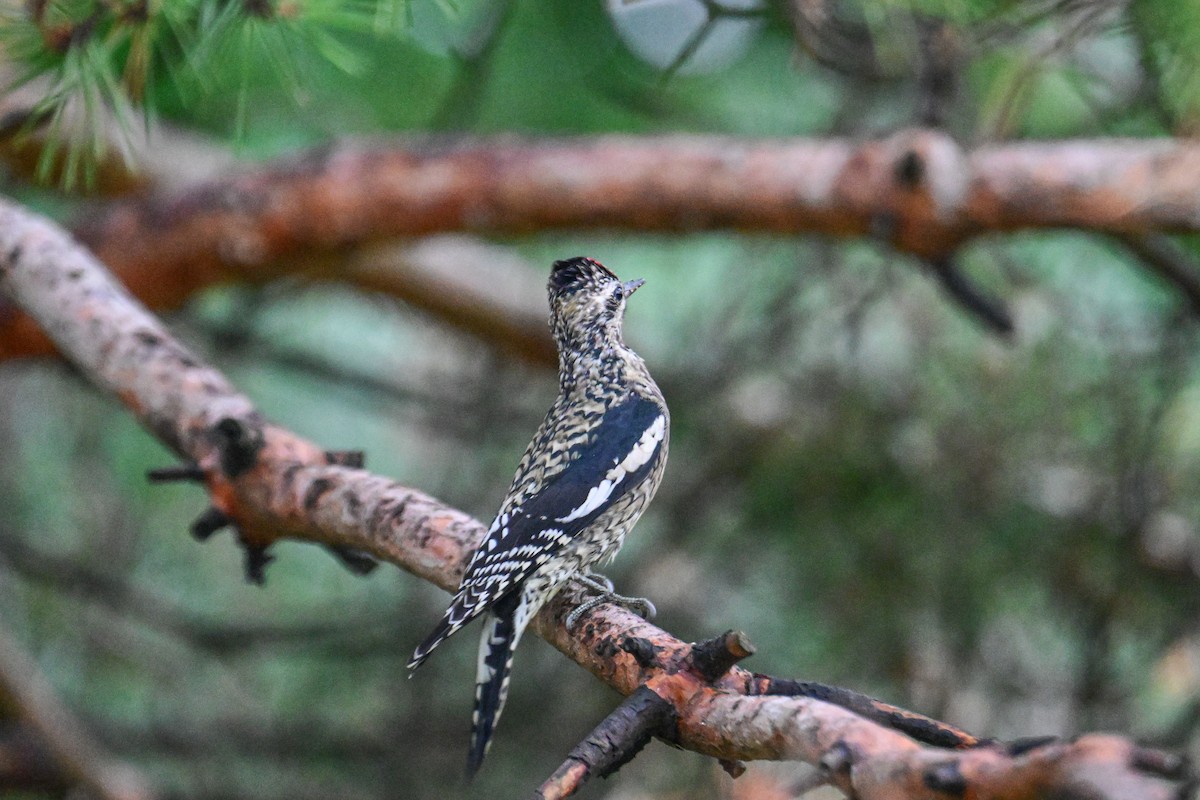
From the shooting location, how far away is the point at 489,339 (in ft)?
14.1

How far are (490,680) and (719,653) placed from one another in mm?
386

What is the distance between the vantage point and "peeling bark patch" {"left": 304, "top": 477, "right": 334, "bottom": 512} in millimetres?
1940

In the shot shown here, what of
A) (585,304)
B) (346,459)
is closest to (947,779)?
(585,304)

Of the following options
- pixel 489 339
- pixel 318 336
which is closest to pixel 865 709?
pixel 489 339

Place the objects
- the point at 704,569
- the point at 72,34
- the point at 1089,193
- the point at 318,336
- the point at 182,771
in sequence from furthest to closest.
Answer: the point at 318,336 < the point at 182,771 < the point at 704,569 < the point at 1089,193 < the point at 72,34

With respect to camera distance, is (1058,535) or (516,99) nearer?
(1058,535)

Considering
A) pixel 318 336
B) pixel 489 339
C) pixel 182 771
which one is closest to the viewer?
pixel 489 339

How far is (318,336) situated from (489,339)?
5.87ft

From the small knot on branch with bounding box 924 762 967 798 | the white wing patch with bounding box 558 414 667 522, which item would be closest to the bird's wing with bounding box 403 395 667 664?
the white wing patch with bounding box 558 414 667 522

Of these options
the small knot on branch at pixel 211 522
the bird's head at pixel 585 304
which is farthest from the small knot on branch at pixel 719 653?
the small knot on branch at pixel 211 522

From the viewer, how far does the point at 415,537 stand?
1790mm

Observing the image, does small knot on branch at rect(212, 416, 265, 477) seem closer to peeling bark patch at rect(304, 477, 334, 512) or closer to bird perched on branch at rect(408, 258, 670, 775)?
peeling bark patch at rect(304, 477, 334, 512)

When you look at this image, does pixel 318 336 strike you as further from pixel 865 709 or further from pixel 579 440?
pixel 865 709

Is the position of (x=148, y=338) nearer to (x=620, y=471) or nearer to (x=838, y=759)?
(x=620, y=471)
